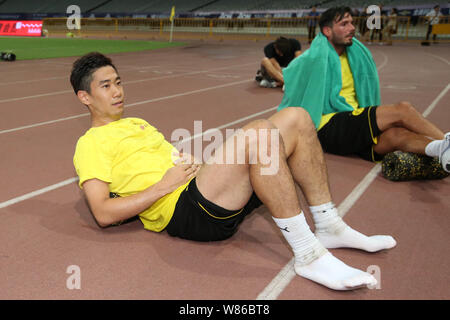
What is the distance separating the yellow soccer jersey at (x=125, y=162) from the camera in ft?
7.25

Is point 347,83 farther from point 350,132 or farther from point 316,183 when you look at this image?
point 316,183

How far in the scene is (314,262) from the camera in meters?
2.06

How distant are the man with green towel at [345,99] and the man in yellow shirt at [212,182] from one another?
1522 millimetres

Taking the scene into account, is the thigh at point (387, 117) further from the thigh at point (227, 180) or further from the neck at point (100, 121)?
the neck at point (100, 121)

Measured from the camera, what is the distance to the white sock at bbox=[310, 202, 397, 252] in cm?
229

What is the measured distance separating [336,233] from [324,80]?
6.96 feet

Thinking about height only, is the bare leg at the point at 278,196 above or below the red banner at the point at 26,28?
below

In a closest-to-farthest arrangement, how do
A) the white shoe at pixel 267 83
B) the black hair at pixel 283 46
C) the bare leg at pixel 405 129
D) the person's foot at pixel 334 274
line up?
the person's foot at pixel 334 274 < the bare leg at pixel 405 129 < the black hair at pixel 283 46 < the white shoe at pixel 267 83

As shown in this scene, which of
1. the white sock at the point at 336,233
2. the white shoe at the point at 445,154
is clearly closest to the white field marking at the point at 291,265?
the white sock at the point at 336,233

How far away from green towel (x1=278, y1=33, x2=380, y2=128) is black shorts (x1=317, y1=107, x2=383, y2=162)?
0.52 feet

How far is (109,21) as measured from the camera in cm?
3319

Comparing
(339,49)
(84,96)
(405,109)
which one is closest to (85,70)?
(84,96)

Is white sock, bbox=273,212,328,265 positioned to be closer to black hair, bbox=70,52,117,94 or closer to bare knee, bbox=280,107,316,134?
bare knee, bbox=280,107,316,134
